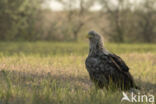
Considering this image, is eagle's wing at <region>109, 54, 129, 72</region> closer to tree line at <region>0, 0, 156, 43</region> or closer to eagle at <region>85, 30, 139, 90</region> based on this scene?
eagle at <region>85, 30, 139, 90</region>

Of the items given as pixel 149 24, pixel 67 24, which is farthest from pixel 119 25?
pixel 67 24

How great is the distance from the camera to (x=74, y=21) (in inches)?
1144

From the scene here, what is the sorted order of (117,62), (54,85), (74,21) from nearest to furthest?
(54,85)
(117,62)
(74,21)

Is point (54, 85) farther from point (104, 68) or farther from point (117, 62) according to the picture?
point (117, 62)

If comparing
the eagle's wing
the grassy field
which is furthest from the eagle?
the grassy field

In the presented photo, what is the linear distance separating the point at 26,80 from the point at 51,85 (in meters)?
1.09

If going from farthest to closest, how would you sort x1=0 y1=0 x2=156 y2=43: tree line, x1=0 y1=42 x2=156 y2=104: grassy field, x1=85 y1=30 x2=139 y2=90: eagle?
x1=0 y1=0 x2=156 y2=43: tree line
x1=85 y1=30 x2=139 y2=90: eagle
x1=0 y1=42 x2=156 y2=104: grassy field

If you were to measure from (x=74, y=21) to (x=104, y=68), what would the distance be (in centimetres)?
2352

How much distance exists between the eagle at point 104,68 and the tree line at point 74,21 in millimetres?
19283

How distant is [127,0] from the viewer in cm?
2772

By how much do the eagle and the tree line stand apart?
1928 centimetres

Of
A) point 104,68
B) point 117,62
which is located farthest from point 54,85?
point 117,62

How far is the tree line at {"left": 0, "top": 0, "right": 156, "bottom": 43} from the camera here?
2486 centimetres

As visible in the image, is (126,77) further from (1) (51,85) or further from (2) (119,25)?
(2) (119,25)
